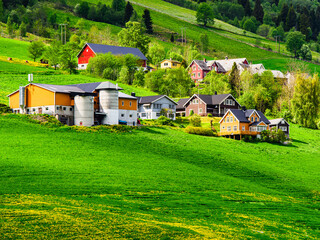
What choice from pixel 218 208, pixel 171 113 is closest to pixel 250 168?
pixel 218 208

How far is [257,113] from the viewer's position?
96812 mm

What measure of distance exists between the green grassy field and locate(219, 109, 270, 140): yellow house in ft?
37.7

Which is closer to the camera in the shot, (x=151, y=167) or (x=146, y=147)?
(x=151, y=167)

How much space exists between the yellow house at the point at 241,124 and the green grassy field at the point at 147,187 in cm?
1150

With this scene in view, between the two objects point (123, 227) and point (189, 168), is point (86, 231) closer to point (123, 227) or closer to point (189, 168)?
point (123, 227)

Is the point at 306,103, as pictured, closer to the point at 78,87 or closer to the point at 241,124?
the point at 241,124

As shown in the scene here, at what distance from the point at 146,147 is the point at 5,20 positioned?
14564 cm

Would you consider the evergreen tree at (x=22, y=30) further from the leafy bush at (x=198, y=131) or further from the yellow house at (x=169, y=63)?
the leafy bush at (x=198, y=131)

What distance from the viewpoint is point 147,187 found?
166 ft

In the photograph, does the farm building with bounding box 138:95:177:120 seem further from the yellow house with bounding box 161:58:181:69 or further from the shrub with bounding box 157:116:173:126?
the yellow house with bounding box 161:58:181:69

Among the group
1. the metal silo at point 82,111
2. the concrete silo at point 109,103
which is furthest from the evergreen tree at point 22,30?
the metal silo at point 82,111

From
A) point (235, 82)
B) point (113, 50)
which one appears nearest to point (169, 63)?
point (113, 50)

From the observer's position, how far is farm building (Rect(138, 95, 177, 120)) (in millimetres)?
106812

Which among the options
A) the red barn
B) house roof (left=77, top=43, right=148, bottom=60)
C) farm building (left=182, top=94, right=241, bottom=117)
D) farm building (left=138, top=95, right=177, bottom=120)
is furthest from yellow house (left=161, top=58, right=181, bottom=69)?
farm building (left=138, top=95, right=177, bottom=120)
